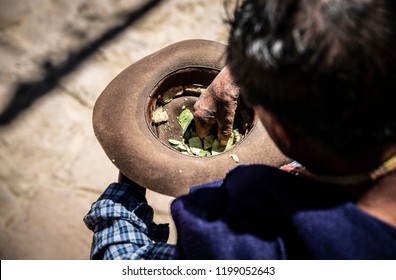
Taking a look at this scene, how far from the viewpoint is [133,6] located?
2309 mm

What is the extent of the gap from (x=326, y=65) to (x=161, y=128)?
87 cm

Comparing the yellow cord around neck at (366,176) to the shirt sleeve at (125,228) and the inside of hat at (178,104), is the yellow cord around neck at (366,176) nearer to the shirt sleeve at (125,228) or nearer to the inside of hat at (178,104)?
the shirt sleeve at (125,228)

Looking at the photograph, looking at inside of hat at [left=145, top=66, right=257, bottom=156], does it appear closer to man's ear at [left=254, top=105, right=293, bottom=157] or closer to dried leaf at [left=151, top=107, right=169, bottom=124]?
dried leaf at [left=151, top=107, right=169, bottom=124]

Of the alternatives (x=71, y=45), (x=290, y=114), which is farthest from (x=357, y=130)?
(x=71, y=45)

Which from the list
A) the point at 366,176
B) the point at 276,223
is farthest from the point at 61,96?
the point at 366,176

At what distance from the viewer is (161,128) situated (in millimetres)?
1270

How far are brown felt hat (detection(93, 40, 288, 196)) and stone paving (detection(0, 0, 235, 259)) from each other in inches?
21.1

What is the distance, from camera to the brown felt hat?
1015 millimetres

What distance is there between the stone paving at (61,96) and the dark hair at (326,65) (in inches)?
46.9

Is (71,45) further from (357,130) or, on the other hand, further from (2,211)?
(357,130)

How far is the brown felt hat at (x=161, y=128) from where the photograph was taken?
3.33ft

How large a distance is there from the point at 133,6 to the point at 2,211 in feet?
4.65

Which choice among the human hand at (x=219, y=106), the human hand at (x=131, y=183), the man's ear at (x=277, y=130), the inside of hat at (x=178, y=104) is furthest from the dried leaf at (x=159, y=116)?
the man's ear at (x=277, y=130)

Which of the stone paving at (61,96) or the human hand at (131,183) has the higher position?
the human hand at (131,183)
